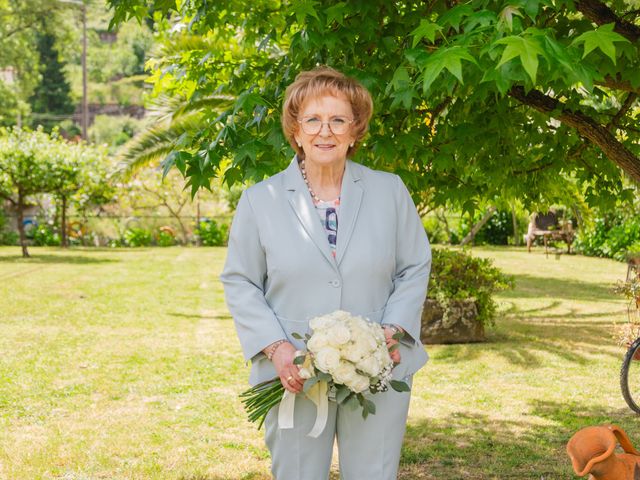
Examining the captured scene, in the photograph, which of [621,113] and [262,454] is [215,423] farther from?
[621,113]

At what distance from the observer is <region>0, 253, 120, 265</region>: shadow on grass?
20.5 meters

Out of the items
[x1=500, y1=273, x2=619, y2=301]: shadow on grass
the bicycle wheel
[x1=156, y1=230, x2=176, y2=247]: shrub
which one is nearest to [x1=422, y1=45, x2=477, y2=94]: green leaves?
the bicycle wheel

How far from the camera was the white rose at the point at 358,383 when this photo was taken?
248 cm

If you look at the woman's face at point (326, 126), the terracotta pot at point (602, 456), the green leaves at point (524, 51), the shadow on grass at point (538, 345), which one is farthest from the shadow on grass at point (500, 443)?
the green leaves at point (524, 51)

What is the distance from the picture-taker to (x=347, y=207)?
9.02ft

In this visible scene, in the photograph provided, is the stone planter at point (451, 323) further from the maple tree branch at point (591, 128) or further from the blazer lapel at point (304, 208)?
the blazer lapel at point (304, 208)

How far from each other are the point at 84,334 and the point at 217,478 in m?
5.84

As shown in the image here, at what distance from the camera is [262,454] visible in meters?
5.35

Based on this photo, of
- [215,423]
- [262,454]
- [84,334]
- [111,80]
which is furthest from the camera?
[111,80]

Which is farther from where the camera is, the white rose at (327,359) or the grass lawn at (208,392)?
the grass lawn at (208,392)

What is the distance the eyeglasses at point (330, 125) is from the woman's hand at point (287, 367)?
70cm

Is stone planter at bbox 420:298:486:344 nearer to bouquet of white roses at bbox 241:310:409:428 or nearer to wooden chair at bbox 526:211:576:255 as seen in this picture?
bouquet of white roses at bbox 241:310:409:428

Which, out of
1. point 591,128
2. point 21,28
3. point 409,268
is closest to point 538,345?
point 591,128

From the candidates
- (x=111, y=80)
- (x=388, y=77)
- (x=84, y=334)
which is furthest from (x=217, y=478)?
(x=111, y=80)
